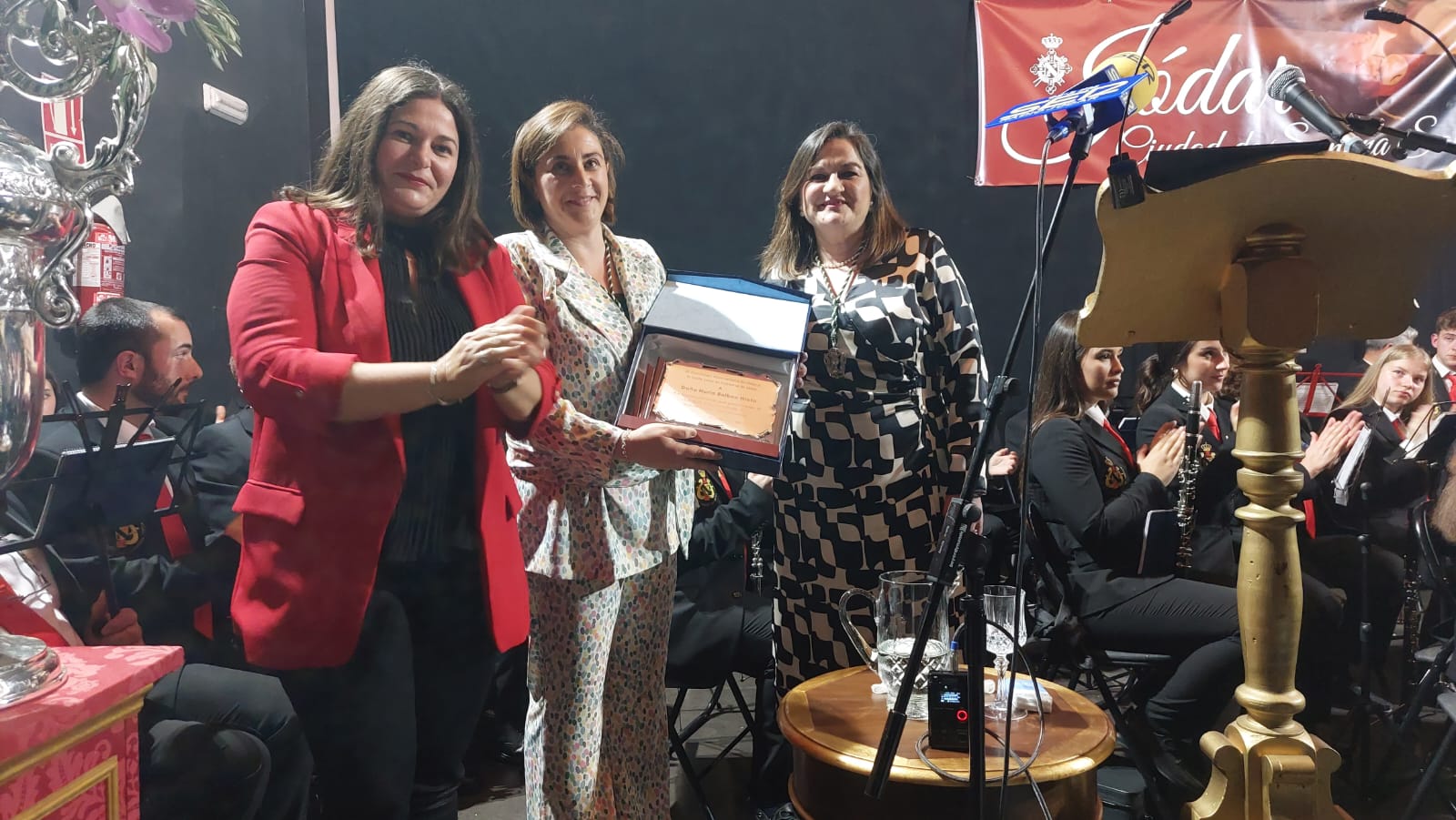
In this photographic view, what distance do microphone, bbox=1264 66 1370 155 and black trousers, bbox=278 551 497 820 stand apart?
1.70 meters

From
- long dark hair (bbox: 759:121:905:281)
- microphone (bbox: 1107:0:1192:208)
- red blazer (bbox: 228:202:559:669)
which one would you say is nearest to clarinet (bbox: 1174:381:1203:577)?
long dark hair (bbox: 759:121:905:281)

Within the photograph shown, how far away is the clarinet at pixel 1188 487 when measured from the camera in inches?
116

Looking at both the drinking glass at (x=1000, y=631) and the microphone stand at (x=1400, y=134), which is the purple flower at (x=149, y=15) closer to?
the drinking glass at (x=1000, y=631)

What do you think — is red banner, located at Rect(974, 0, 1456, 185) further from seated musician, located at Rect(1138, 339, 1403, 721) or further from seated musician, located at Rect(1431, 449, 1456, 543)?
seated musician, located at Rect(1431, 449, 1456, 543)

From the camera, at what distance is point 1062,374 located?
9.49 ft

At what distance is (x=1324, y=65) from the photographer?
284cm

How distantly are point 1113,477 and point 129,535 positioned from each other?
2.70m

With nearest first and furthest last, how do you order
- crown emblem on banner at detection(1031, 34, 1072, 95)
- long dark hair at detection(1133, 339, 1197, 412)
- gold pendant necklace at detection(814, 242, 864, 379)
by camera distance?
gold pendant necklace at detection(814, 242, 864, 379) → crown emblem on banner at detection(1031, 34, 1072, 95) → long dark hair at detection(1133, 339, 1197, 412)

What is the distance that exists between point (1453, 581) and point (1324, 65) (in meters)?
1.81

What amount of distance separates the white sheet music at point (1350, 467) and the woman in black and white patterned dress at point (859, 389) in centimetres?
188

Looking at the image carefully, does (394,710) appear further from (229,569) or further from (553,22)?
(553,22)

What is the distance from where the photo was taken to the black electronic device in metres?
1.48

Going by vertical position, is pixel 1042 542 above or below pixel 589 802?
above

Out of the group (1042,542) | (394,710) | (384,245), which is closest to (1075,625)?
(1042,542)
